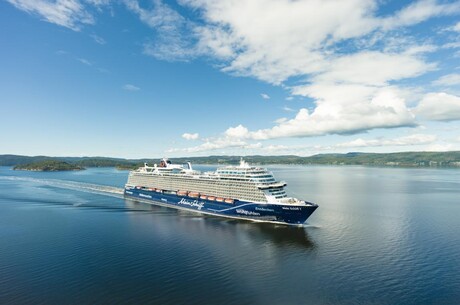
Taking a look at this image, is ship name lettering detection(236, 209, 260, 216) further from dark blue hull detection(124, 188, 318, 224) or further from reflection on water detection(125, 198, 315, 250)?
reflection on water detection(125, 198, 315, 250)

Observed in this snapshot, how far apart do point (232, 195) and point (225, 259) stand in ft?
84.4

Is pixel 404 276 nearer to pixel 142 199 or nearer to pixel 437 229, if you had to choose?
pixel 437 229

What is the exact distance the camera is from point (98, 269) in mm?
35812

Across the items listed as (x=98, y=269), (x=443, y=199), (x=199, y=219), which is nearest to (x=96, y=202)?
(x=199, y=219)

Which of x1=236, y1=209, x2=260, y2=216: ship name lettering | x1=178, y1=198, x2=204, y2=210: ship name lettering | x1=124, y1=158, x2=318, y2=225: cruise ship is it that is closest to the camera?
x1=124, y1=158, x2=318, y2=225: cruise ship

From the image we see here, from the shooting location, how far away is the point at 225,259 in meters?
39.5

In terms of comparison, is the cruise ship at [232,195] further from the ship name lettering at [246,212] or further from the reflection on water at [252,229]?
the reflection on water at [252,229]

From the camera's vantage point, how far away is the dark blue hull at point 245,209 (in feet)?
182

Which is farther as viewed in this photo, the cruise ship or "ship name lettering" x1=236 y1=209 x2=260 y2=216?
"ship name lettering" x1=236 y1=209 x2=260 y2=216

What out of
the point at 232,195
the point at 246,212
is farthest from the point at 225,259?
the point at 232,195

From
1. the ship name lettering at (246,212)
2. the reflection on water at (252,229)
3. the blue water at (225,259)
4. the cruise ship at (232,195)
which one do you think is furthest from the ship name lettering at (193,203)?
the ship name lettering at (246,212)

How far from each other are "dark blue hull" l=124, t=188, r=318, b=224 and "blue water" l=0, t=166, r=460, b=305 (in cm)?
219

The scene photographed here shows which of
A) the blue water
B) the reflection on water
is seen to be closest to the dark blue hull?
the reflection on water

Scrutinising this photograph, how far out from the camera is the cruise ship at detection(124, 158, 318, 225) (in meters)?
56.9
